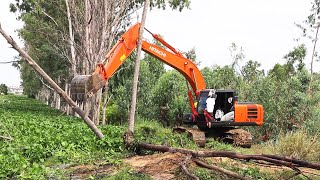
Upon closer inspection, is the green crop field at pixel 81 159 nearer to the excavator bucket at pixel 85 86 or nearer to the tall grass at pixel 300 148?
the excavator bucket at pixel 85 86

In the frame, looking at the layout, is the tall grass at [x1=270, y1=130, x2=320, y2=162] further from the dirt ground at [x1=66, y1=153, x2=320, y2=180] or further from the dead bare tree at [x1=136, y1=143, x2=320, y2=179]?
the dead bare tree at [x1=136, y1=143, x2=320, y2=179]

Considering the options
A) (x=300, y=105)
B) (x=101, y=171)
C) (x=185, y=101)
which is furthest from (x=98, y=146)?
(x=185, y=101)

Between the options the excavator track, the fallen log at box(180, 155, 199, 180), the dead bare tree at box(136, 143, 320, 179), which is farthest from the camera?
the excavator track

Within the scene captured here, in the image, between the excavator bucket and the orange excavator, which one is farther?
the orange excavator

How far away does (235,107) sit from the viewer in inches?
535

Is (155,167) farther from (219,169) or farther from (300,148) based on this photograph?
(300,148)

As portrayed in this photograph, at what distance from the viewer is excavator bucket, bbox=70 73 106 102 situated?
10156mm

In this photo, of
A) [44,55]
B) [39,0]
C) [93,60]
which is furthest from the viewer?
[44,55]

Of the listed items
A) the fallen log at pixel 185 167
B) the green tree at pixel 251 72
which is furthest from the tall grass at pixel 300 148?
the green tree at pixel 251 72

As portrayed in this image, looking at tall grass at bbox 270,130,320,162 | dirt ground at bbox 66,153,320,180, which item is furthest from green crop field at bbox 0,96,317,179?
tall grass at bbox 270,130,320,162

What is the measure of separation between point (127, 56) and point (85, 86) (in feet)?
10.0

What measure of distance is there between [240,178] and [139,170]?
189 cm

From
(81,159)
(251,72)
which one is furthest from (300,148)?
(251,72)

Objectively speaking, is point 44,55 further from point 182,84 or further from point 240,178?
point 240,178
